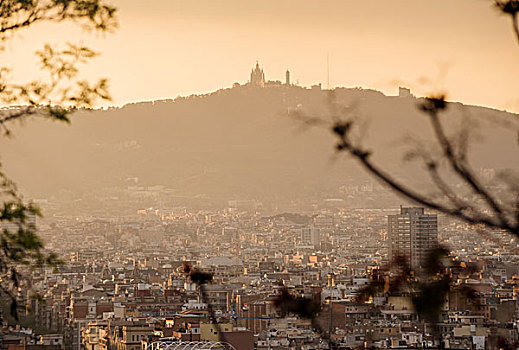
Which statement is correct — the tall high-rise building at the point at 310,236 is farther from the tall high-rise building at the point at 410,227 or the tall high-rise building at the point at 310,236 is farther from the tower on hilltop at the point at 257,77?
the tower on hilltop at the point at 257,77

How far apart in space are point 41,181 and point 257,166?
1682 centimetres

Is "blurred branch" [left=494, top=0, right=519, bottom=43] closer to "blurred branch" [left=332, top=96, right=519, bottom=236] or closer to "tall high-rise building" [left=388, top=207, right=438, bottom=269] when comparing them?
"blurred branch" [left=332, top=96, right=519, bottom=236]

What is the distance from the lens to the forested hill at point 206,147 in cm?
7350

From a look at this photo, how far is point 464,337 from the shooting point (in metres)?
17.9

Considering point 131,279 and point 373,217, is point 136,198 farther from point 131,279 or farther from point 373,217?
point 131,279

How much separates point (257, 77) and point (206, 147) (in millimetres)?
14164

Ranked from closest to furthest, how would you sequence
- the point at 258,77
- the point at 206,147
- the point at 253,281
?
the point at 253,281, the point at 206,147, the point at 258,77

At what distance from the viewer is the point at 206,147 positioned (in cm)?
8650

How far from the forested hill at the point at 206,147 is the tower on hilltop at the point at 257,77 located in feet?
5.16

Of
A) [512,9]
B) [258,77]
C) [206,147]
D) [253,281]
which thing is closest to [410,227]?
[253,281]

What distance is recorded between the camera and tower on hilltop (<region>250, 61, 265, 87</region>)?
96.9 meters

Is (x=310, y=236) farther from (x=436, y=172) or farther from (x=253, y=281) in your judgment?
(x=436, y=172)

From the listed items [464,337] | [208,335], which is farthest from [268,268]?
[464,337]

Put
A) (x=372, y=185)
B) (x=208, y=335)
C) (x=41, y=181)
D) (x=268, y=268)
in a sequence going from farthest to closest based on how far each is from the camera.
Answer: (x=372, y=185) → (x=41, y=181) → (x=268, y=268) → (x=208, y=335)
